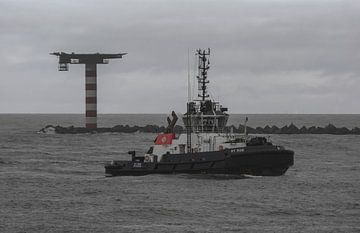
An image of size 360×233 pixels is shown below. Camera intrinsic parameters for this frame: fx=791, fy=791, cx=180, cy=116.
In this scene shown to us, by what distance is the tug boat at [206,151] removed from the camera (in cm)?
5162

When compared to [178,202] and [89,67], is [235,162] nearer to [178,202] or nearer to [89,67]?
[178,202]

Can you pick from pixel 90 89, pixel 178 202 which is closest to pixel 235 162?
pixel 178 202

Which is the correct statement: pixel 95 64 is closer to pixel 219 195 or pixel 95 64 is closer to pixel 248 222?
pixel 219 195

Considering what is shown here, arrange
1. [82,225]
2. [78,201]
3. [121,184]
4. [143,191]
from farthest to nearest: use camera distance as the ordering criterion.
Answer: [121,184] < [143,191] < [78,201] < [82,225]

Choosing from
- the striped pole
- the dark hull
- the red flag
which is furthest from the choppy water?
the striped pole

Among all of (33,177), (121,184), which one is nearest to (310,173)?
(121,184)

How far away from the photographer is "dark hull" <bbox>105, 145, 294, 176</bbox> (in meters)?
51.4

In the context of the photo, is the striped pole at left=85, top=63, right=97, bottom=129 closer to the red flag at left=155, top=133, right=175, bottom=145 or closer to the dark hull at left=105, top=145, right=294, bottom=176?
the red flag at left=155, top=133, right=175, bottom=145

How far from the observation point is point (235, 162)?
2021 inches

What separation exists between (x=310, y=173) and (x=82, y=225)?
29.2 m

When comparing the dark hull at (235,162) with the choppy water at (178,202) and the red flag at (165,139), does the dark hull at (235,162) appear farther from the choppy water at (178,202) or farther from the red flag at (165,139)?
the red flag at (165,139)

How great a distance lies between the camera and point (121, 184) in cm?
5134

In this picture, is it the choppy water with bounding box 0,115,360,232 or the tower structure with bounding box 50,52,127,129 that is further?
the tower structure with bounding box 50,52,127,129

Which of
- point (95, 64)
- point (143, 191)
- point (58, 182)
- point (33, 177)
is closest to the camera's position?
point (143, 191)
